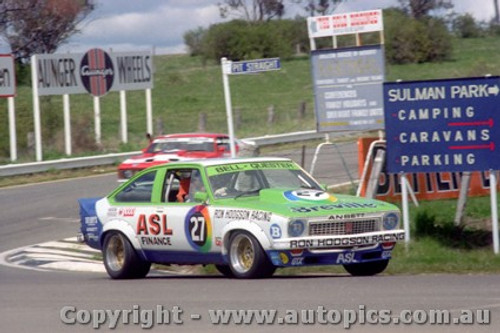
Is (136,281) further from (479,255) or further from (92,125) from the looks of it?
(92,125)

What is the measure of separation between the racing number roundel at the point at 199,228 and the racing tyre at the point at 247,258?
1.34 feet

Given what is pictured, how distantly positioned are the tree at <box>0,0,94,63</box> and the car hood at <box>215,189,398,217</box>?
133ft

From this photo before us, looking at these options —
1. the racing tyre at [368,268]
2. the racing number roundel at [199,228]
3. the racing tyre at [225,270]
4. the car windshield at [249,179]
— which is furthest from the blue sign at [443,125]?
the racing number roundel at [199,228]

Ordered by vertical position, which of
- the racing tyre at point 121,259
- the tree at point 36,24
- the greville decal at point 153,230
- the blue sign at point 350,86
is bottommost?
the racing tyre at point 121,259

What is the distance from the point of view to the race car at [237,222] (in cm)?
1266

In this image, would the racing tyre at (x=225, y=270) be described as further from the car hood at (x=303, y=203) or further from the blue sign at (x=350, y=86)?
the blue sign at (x=350, y=86)

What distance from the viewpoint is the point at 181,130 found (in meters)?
45.4

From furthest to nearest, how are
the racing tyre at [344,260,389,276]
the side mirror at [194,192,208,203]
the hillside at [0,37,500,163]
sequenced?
the hillside at [0,37,500,163] → the side mirror at [194,192,208,203] → the racing tyre at [344,260,389,276]

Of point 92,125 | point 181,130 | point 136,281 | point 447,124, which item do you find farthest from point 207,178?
point 181,130

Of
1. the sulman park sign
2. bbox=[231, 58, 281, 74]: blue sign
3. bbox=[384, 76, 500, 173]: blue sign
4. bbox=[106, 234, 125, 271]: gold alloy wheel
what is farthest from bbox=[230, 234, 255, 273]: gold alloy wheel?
the sulman park sign

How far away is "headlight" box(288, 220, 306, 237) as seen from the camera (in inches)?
491

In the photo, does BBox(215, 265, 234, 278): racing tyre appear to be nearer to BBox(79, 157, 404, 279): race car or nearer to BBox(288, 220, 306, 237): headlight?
BBox(79, 157, 404, 279): race car

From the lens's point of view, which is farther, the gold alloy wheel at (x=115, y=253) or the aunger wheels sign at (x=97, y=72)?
the aunger wheels sign at (x=97, y=72)

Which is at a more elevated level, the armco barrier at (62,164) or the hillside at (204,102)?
the hillside at (204,102)
